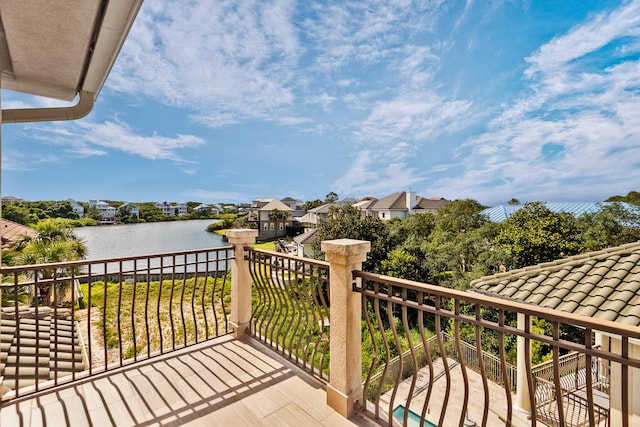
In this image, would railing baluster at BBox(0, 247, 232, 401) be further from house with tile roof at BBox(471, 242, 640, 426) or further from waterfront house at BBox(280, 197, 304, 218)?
waterfront house at BBox(280, 197, 304, 218)

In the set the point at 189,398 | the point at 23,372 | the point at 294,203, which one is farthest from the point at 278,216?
the point at 189,398

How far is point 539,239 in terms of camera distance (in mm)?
12289

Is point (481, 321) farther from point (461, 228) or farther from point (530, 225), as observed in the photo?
point (461, 228)

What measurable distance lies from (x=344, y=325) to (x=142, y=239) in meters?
27.2

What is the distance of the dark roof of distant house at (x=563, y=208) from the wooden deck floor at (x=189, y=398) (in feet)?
60.2

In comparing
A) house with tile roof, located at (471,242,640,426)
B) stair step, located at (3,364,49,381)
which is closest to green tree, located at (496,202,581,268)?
house with tile roof, located at (471,242,640,426)

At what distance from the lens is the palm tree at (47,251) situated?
8422 mm

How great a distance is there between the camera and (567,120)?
20.3 m

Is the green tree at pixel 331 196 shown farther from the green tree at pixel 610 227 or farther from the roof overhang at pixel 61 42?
the roof overhang at pixel 61 42

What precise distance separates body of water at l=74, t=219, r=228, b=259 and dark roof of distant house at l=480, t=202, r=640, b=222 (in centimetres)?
2161

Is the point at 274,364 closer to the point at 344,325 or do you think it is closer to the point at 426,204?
the point at 344,325

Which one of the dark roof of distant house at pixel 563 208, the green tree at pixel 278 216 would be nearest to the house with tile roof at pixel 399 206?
the dark roof of distant house at pixel 563 208

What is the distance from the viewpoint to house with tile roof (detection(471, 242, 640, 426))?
12.1 feet

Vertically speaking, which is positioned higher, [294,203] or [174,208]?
[294,203]
